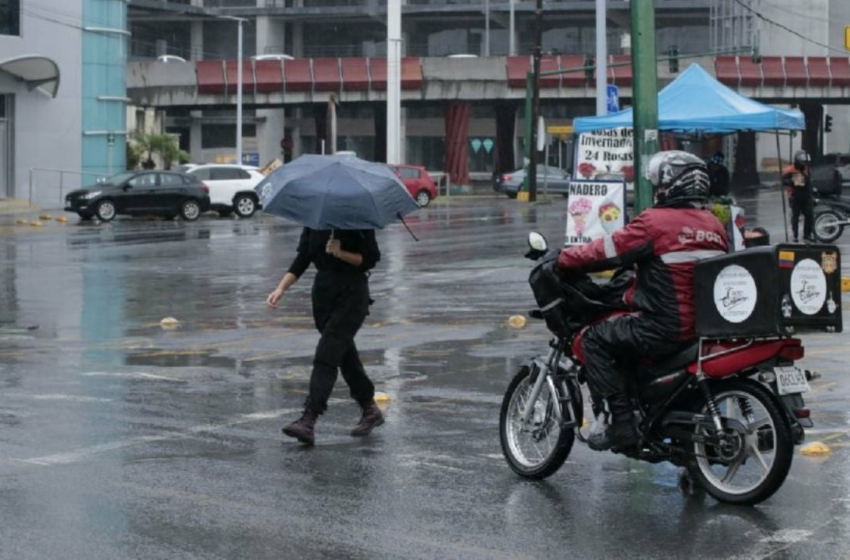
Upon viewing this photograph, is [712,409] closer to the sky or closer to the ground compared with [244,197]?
closer to the ground

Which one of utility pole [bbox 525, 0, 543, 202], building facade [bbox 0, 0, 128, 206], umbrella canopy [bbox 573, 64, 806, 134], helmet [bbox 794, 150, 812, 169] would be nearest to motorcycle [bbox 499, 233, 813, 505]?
umbrella canopy [bbox 573, 64, 806, 134]

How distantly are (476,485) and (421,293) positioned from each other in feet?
40.7

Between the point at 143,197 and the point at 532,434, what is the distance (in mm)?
35674

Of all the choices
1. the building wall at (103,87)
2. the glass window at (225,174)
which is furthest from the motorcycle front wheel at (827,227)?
the building wall at (103,87)

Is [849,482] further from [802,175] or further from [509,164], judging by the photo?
[509,164]

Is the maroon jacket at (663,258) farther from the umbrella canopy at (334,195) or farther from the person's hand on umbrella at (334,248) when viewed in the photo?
the person's hand on umbrella at (334,248)

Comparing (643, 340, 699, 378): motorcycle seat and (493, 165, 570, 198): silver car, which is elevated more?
(493, 165, 570, 198): silver car

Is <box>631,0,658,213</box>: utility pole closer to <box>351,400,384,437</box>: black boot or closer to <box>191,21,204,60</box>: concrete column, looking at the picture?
<box>351,400,384,437</box>: black boot

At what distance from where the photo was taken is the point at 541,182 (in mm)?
66125

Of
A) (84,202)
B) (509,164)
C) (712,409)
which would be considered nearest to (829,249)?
(712,409)

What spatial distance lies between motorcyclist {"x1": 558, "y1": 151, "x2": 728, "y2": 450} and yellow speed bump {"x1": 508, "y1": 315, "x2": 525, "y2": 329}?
27.7ft

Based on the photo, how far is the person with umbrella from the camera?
9.86 meters

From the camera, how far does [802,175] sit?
28.8m

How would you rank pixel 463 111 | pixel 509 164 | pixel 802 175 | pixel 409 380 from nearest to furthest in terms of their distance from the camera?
1. pixel 409 380
2. pixel 802 175
3. pixel 463 111
4. pixel 509 164
